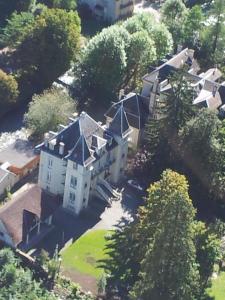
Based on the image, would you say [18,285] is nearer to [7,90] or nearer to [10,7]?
[7,90]

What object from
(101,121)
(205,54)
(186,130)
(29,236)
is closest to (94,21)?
(205,54)

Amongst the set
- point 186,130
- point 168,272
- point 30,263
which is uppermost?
point 186,130

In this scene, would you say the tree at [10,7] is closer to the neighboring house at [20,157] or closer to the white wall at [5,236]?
the neighboring house at [20,157]

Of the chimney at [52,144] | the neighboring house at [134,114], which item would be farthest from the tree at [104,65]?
the chimney at [52,144]

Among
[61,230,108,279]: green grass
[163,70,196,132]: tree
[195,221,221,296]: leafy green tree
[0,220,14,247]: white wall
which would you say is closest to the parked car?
[163,70,196,132]: tree

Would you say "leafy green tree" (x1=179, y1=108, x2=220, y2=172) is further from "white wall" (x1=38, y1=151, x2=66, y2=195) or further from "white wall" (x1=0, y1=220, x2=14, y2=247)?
"white wall" (x1=0, y1=220, x2=14, y2=247)

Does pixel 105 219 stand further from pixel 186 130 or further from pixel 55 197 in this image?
pixel 186 130
